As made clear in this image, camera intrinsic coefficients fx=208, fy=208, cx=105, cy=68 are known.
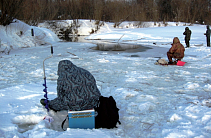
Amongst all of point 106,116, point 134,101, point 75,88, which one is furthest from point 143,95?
point 75,88

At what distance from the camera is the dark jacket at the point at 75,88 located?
2996mm

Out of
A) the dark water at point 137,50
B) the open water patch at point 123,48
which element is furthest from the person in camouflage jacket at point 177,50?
the open water patch at point 123,48

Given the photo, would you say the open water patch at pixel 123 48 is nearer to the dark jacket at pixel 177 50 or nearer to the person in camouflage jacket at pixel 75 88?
the dark jacket at pixel 177 50

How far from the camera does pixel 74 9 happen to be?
42.8 meters

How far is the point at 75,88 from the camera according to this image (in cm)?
299

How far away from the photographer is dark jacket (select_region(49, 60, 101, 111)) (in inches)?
118

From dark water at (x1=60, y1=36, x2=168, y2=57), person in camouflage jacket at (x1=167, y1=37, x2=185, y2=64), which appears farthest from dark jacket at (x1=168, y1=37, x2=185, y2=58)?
dark water at (x1=60, y1=36, x2=168, y2=57)

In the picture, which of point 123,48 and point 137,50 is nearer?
point 137,50

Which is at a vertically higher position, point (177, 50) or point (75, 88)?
point (177, 50)

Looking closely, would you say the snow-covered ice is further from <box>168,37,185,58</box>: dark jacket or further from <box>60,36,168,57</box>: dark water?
<box>60,36,168,57</box>: dark water

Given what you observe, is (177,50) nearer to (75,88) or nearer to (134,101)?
(134,101)

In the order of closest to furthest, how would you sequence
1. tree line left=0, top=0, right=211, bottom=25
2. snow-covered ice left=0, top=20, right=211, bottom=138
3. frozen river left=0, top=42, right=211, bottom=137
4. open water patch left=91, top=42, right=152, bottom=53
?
snow-covered ice left=0, top=20, right=211, bottom=138 → frozen river left=0, top=42, right=211, bottom=137 → open water patch left=91, top=42, right=152, bottom=53 → tree line left=0, top=0, right=211, bottom=25

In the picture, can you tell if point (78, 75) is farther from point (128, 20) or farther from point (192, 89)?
point (128, 20)

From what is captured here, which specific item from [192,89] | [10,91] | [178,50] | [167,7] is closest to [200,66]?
[178,50]
